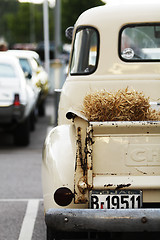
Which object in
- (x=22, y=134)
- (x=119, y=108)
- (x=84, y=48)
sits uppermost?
(x=84, y=48)

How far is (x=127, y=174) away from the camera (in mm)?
4715

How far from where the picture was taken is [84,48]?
Result: 6.70m

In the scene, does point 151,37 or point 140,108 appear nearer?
point 140,108

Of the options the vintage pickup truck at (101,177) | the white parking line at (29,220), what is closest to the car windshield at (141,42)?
the vintage pickup truck at (101,177)

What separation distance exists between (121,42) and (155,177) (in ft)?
7.94

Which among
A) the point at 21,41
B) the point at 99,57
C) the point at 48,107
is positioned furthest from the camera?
the point at 21,41

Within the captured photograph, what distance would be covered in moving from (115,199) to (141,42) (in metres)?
2.91

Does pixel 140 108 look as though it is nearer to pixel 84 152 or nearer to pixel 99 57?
pixel 84 152

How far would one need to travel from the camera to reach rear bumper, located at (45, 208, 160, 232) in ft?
14.1

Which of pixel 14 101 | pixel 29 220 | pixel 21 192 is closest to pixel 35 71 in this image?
pixel 14 101

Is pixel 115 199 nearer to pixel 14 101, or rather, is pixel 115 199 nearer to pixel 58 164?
pixel 58 164

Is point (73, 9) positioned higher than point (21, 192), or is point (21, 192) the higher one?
point (73, 9)

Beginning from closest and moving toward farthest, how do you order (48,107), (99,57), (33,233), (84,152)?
1. (84,152)
2. (33,233)
3. (99,57)
4. (48,107)

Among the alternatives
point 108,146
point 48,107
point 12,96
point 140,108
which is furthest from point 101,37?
point 48,107
